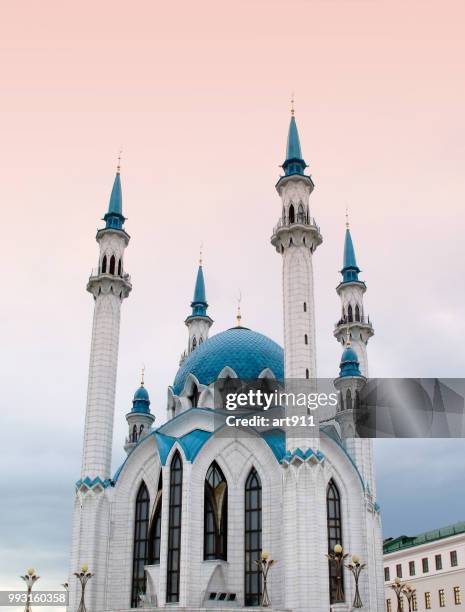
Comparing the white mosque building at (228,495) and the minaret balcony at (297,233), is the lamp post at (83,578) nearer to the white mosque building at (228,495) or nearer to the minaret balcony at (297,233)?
the white mosque building at (228,495)

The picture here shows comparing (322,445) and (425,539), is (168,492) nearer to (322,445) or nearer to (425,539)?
(322,445)

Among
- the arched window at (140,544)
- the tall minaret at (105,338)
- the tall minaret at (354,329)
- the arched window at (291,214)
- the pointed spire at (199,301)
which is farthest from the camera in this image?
the pointed spire at (199,301)

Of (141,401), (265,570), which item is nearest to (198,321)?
(141,401)

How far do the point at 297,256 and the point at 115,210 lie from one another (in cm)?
1378

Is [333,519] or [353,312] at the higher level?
[353,312]

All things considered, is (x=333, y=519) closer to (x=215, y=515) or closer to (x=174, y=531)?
(x=215, y=515)

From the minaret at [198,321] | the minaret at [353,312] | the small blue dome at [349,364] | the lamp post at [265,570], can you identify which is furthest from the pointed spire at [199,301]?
the lamp post at [265,570]

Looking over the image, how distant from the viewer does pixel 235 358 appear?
48.2 metres

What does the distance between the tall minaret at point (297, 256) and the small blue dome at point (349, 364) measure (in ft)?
26.9

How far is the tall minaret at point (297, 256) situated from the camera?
133ft

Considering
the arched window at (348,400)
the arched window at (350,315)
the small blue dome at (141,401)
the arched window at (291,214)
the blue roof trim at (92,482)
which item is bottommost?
the blue roof trim at (92,482)

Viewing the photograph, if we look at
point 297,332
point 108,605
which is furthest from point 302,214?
point 108,605

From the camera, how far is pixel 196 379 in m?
48.4

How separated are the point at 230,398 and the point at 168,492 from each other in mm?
9059
